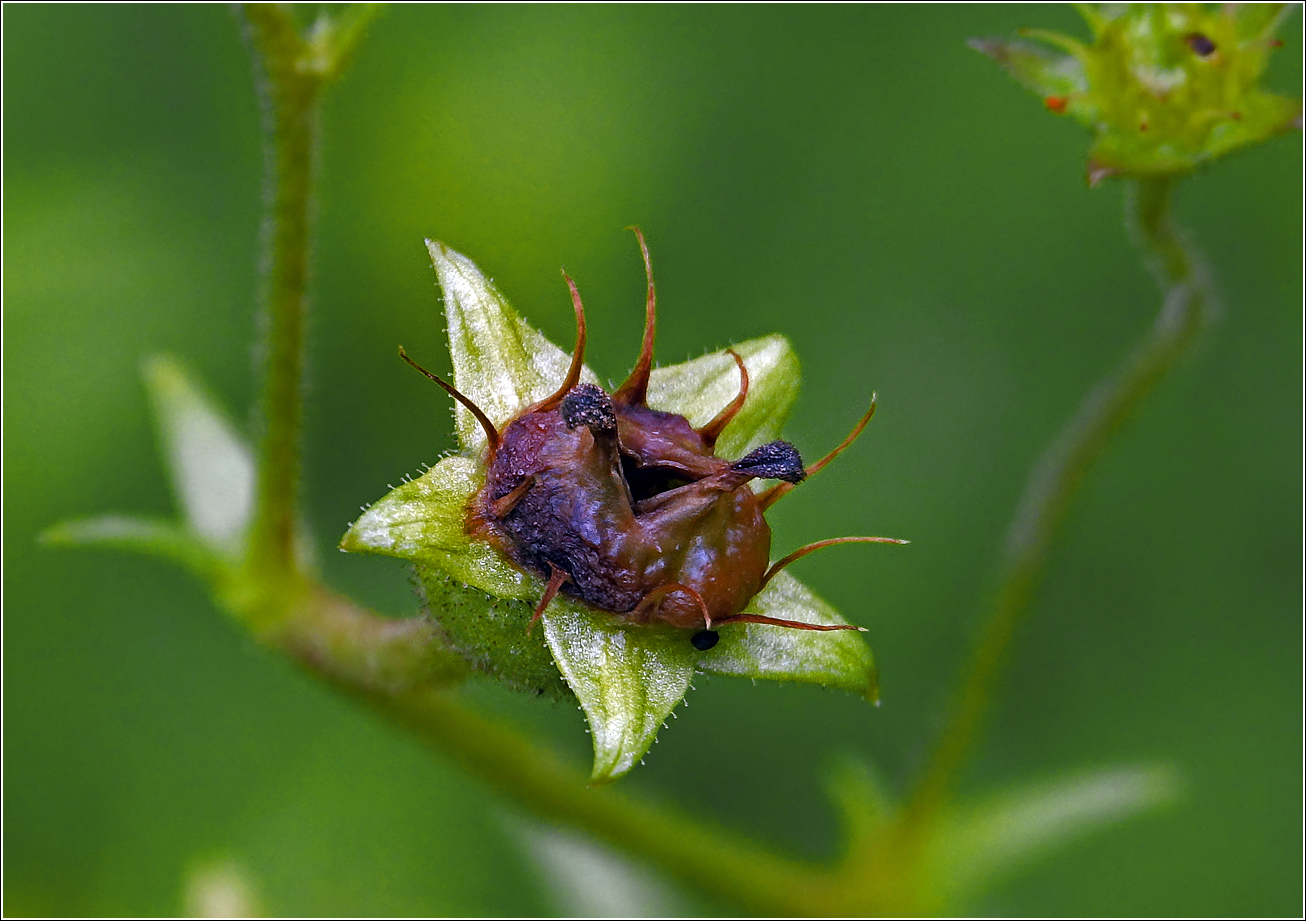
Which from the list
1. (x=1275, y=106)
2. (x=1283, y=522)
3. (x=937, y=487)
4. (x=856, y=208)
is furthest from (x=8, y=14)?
(x=1283, y=522)

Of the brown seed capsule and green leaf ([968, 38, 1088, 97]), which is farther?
green leaf ([968, 38, 1088, 97])

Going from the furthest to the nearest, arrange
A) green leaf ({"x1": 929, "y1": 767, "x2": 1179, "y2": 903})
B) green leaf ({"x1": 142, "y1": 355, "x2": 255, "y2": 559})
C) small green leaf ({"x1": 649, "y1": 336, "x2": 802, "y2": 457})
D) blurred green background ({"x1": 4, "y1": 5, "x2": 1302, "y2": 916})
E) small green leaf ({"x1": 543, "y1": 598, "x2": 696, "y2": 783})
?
blurred green background ({"x1": 4, "y1": 5, "x2": 1302, "y2": 916}) → green leaf ({"x1": 929, "y1": 767, "x2": 1179, "y2": 903}) → green leaf ({"x1": 142, "y1": 355, "x2": 255, "y2": 559}) → small green leaf ({"x1": 649, "y1": 336, "x2": 802, "y2": 457}) → small green leaf ({"x1": 543, "y1": 598, "x2": 696, "y2": 783})

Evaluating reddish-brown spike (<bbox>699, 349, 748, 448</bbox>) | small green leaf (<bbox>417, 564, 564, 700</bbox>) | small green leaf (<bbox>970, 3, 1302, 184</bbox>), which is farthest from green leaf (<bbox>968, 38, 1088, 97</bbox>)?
small green leaf (<bbox>417, 564, 564, 700</bbox>)

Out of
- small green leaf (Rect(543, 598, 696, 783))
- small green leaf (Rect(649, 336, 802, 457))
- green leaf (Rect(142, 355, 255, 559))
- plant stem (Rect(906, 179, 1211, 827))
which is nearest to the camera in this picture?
small green leaf (Rect(543, 598, 696, 783))

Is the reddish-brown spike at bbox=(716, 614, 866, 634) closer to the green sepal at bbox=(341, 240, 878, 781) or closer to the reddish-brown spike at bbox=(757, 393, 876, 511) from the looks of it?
the green sepal at bbox=(341, 240, 878, 781)

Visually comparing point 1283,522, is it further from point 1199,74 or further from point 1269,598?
point 1199,74

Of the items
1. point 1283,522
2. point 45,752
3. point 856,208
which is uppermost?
point 856,208
